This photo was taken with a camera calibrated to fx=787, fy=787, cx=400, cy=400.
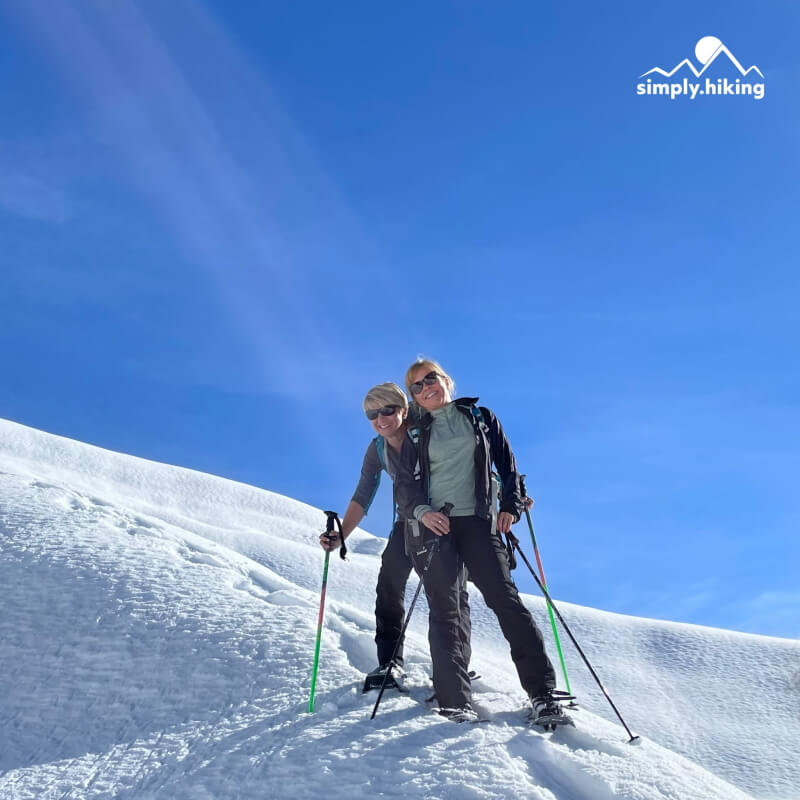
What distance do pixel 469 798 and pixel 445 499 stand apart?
1709 millimetres

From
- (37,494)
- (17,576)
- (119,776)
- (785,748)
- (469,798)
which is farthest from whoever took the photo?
(37,494)

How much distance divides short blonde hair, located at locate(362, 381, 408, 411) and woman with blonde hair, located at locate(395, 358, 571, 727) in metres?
0.20

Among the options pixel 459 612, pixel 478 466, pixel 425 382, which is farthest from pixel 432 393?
pixel 459 612

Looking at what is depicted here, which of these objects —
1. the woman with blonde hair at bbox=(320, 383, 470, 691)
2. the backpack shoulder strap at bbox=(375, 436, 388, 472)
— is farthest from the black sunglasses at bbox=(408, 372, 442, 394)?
the backpack shoulder strap at bbox=(375, 436, 388, 472)

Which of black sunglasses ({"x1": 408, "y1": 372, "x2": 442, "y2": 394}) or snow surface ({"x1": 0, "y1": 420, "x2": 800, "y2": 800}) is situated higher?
black sunglasses ({"x1": 408, "y1": 372, "x2": 442, "y2": 394})

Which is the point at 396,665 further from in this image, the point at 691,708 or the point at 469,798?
the point at 691,708

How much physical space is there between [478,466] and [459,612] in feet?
2.93

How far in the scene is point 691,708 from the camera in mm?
9219

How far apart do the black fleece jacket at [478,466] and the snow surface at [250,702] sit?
1.24 metres

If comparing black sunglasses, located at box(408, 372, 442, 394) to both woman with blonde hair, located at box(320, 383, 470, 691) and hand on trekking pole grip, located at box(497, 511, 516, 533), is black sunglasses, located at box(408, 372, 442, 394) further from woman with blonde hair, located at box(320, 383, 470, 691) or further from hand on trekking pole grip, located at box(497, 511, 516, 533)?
hand on trekking pole grip, located at box(497, 511, 516, 533)

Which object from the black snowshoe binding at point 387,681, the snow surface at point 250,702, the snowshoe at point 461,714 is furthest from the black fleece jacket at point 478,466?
the snow surface at point 250,702

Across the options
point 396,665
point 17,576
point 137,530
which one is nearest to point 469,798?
point 396,665

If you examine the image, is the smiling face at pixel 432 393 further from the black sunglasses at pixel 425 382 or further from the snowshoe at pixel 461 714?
the snowshoe at pixel 461 714

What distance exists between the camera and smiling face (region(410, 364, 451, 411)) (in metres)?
5.17
